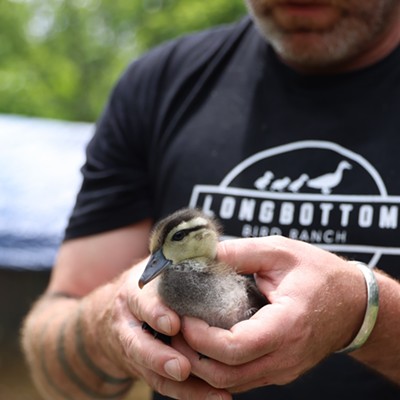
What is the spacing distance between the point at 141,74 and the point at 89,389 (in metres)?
1.06

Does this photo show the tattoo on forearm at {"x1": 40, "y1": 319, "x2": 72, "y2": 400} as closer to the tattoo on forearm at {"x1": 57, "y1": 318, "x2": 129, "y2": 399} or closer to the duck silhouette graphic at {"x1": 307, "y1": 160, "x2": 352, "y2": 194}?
the tattoo on forearm at {"x1": 57, "y1": 318, "x2": 129, "y2": 399}

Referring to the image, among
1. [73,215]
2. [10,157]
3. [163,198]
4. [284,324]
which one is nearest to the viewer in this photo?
[284,324]

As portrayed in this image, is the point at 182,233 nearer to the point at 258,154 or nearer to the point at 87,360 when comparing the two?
the point at 258,154

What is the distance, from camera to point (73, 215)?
2.73m

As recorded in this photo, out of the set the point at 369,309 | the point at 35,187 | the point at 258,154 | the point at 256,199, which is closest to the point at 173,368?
the point at 369,309

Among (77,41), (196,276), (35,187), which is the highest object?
(196,276)

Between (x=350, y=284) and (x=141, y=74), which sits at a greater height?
(x=141, y=74)

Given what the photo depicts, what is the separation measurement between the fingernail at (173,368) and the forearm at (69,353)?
62 cm

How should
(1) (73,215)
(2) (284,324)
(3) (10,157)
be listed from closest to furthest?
1. (2) (284,324)
2. (1) (73,215)
3. (3) (10,157)

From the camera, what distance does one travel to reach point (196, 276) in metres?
1.78

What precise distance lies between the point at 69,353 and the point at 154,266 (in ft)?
2.94

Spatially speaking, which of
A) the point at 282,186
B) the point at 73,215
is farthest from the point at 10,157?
the point at 282,186

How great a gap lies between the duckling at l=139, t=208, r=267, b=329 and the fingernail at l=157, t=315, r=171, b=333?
50mm

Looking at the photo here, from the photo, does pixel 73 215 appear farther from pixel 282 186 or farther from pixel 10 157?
pixel 10 157
